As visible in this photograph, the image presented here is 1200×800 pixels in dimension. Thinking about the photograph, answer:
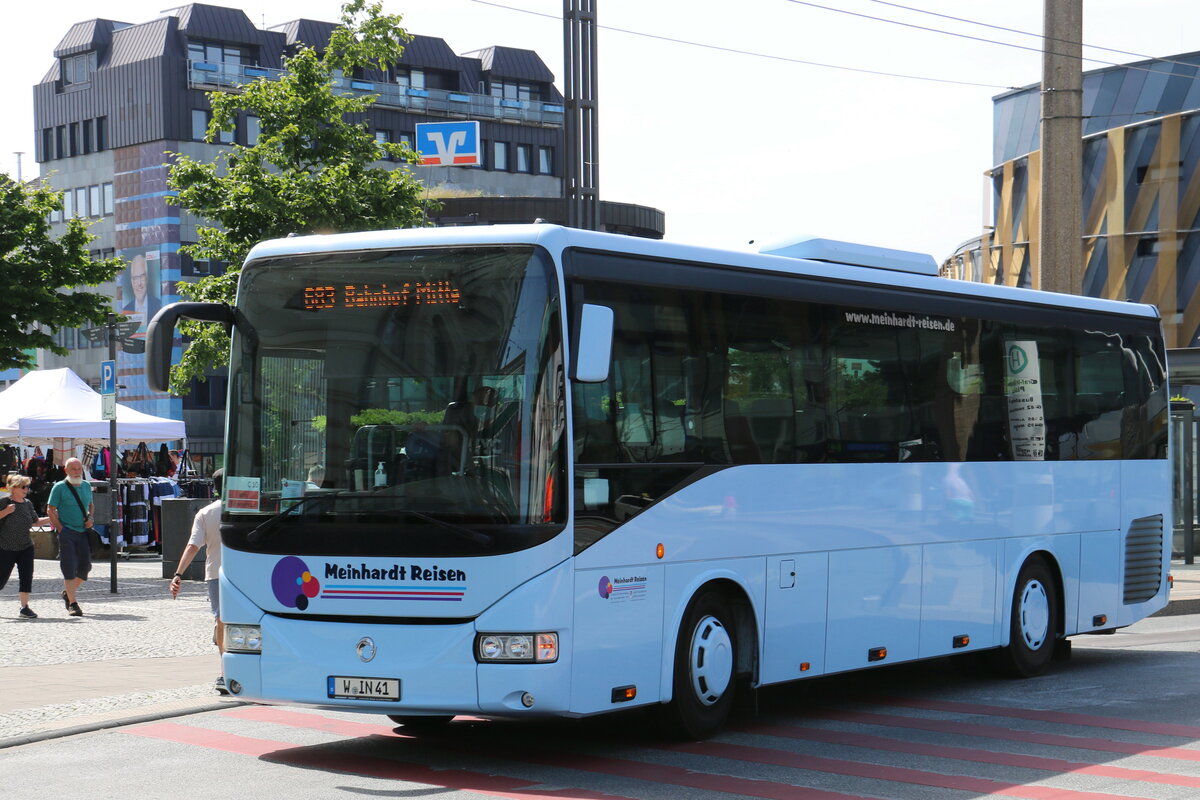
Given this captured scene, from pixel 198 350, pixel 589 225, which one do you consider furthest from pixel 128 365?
pixel 589 225

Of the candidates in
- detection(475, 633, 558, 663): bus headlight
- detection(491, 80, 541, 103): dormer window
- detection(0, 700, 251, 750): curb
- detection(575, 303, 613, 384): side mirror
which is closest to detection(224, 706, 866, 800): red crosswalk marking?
detection(0, 700, 251, 750): curb

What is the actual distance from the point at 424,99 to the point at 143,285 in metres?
17.1

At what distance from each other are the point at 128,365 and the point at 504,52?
26.5 metres

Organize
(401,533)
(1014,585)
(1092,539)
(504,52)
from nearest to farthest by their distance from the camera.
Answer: (401,533) → (1014,585) → (1092,539) → (504,52)

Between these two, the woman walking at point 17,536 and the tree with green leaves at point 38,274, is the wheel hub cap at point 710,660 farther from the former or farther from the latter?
the tree with green leaves at point 38,274

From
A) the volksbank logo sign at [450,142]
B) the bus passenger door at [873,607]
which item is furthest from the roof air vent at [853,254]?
the volksbank logo sign at [450,142]

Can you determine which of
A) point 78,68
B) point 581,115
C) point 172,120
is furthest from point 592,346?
point 78,68

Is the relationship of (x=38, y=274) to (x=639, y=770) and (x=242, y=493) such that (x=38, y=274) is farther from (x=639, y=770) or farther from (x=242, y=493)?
(x=639, y=770)

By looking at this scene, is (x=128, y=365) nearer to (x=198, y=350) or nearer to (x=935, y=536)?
(x=198, y=350)

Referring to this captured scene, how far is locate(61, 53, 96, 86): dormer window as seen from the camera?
85.1 m

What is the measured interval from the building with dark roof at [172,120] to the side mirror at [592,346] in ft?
216

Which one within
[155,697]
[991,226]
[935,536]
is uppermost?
[991,226]

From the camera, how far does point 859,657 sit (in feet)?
38.8

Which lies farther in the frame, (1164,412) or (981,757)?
(1164,412)
